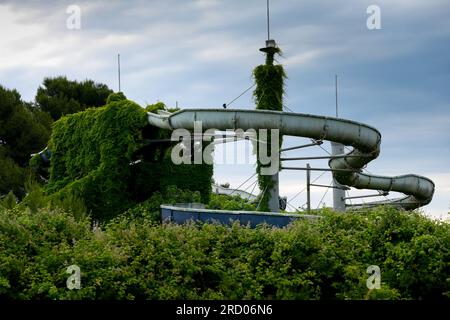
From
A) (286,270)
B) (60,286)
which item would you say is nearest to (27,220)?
(60,286)

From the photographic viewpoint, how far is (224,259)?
13.0m

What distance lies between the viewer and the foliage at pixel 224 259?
11.8 m

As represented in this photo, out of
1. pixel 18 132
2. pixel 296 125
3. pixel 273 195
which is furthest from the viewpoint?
pixel 18 132

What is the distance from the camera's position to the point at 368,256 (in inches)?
531

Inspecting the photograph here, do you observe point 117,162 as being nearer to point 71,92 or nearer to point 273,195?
point 273,195

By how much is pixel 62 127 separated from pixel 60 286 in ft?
71.4

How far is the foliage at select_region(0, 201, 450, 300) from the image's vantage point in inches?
463

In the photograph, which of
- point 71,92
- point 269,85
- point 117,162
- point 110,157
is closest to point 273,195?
point 269,85

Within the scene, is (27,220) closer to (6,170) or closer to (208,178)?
(208,178)

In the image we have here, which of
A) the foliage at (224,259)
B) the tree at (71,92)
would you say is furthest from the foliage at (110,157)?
the tree at (71,92)

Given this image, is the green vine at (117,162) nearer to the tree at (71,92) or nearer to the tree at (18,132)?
the tree at (18,132)

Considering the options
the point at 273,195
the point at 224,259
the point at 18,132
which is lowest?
the point at 224,259

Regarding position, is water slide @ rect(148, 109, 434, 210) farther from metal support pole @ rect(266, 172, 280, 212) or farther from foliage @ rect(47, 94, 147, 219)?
metal support pole @ rect(266, 172, 280, 212)

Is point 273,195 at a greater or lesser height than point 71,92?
lesser
